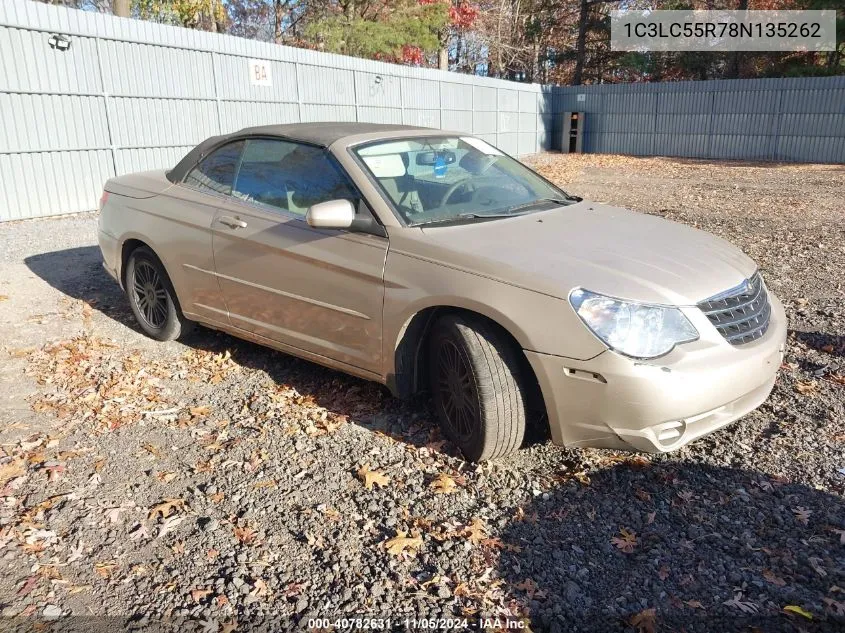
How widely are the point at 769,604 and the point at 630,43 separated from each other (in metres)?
36.8

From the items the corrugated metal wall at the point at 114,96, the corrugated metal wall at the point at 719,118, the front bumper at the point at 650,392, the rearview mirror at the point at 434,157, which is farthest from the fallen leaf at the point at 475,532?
the corrugated metal wall at the point at 719,118

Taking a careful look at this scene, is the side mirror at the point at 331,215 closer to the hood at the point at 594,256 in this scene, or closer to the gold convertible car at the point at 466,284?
the gold convertible car at the point at 466,284

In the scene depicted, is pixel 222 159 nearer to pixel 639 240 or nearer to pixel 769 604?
pixel 639 240

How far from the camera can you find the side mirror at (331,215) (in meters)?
3.57

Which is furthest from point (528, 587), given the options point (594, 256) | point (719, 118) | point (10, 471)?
point (719, 118)

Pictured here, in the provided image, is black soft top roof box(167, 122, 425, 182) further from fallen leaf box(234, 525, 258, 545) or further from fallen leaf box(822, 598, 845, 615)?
fallen leaf box(822, 598, 845, 615)

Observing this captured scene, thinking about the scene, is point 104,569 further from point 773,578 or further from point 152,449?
point 773,578

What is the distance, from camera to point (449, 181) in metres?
4.14

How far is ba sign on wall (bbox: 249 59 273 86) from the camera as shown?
544 inches

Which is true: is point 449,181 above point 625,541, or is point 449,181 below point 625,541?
above

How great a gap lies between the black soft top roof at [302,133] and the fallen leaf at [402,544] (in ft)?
7.65

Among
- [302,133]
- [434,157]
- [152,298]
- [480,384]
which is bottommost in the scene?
[152,298]

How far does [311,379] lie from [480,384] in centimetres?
173

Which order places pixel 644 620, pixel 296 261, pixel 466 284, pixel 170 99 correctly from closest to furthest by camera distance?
pixel 644 620 < pixel 466 284 < pixel 296 261 < pixel 170 99
